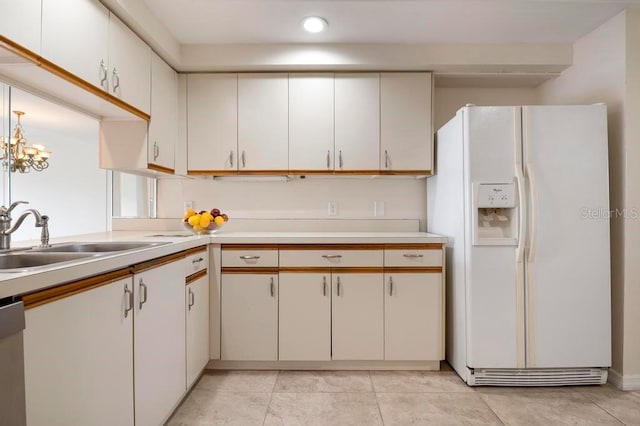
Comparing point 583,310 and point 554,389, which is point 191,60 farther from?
point 554,389

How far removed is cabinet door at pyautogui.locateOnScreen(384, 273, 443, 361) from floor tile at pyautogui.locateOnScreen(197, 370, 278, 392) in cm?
82

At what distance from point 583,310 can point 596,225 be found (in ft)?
1.76

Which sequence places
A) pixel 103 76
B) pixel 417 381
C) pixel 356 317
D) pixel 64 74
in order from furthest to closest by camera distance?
1. pixel 356 317
2. pixel 417 381
3. pixel 103 76
4. pixel 64 74

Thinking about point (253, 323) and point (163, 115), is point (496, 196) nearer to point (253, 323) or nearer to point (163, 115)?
point (253, 323)

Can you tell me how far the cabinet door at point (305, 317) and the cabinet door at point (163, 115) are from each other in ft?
4.08

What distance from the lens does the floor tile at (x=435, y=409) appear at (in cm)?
188

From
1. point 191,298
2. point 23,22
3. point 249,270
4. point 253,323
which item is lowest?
point 253,323

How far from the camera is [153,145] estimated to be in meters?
2.45

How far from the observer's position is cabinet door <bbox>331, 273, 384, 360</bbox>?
244 cm

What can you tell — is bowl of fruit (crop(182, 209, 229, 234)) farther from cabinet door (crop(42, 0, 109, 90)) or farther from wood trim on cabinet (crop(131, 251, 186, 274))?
cabinet door (crop(42, 0, 109, 90))

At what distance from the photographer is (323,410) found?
199 centimetres

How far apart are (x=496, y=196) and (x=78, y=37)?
241 centimetres

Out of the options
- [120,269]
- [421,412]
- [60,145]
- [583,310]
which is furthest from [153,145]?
[583,310]

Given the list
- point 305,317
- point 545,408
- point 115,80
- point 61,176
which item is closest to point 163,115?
point 115,80
